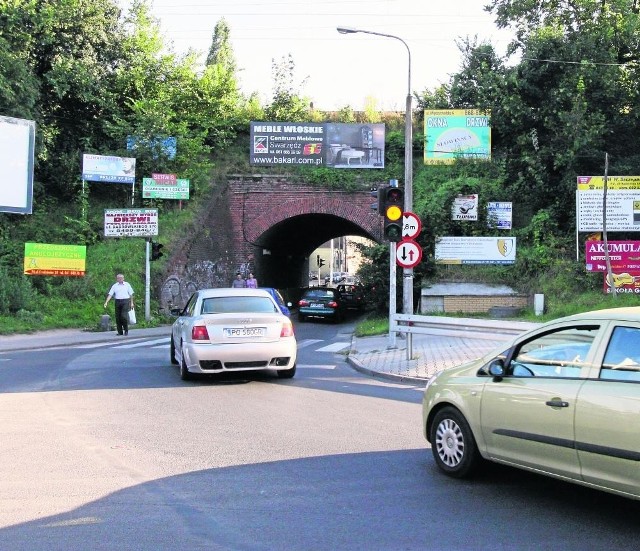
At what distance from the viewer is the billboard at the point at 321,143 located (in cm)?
3044

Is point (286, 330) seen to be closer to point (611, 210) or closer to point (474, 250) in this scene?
point (474, 250)

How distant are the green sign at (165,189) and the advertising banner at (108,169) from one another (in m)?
0.69

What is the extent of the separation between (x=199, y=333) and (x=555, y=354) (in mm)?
6813

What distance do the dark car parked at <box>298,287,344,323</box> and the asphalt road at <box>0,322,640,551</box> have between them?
62.9 ft

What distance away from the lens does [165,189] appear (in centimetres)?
2934

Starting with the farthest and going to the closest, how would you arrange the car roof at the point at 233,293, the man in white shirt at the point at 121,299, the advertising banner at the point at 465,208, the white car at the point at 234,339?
the advertising banner at the point at 465,208, the man in white shirt at the point at 121,299, the car roof at the point at 233,293, the white car at the point at 234,339

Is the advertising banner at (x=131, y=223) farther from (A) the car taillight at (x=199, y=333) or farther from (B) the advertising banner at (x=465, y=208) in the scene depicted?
(A) the car taillight at (x=199, y=333)

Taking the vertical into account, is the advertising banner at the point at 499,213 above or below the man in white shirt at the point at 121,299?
above

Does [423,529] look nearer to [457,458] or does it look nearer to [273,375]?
[457,458]

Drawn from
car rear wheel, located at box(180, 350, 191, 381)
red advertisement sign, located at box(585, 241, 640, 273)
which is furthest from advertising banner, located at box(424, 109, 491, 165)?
car rear wheel, located at box(180, 350, 191, 381)

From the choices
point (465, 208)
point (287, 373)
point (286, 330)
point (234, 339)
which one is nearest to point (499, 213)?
point (465, 208)

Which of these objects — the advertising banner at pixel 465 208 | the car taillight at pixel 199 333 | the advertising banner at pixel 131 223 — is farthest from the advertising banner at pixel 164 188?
the car taillight at pixel 199 333

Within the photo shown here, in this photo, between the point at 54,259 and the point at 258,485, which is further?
the point at 54,259

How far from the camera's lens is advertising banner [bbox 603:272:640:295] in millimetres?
24258
